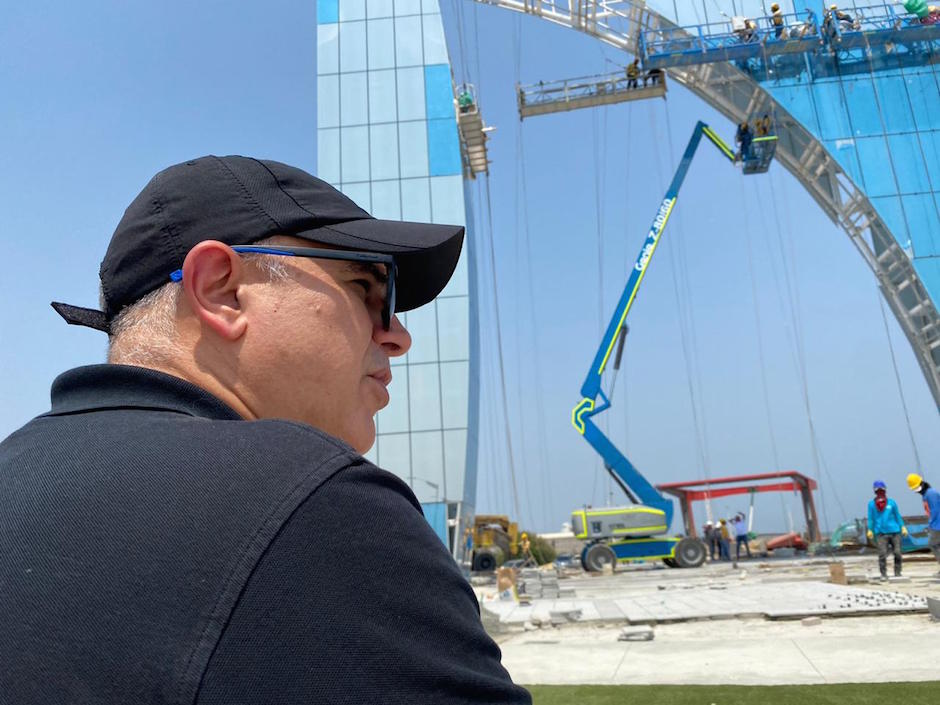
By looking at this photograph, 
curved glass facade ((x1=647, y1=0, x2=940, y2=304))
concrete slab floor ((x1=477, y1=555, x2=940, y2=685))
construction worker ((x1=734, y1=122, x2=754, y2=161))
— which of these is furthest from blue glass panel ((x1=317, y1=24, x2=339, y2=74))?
concrete slab floor ((x1=477, y1=555, x2=940, y2=685))

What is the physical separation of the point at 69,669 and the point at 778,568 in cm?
1591

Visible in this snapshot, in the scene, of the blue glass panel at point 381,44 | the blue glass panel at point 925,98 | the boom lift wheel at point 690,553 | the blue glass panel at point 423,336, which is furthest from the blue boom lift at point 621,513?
the blue glass panel at point 381,44

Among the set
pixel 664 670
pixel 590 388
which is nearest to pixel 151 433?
pixel 664 670

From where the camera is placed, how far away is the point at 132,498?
2.03 ft

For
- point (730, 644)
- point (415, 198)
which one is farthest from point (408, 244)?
point (415, 198)

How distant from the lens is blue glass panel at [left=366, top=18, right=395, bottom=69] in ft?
75.9

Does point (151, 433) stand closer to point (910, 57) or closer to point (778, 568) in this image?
point (778, 568)

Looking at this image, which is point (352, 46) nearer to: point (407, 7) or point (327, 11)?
point (327, 11)

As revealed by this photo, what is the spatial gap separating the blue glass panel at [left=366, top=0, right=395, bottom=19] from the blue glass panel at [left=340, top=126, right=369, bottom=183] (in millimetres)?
4407

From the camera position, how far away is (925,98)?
2053 centimetres

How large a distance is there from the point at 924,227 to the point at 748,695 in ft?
66.3

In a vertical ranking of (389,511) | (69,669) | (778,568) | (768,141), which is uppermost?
(768,141)

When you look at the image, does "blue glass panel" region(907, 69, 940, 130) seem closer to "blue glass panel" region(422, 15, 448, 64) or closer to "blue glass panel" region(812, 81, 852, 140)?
"blue glass panel" region(812, 81, 852, 140)

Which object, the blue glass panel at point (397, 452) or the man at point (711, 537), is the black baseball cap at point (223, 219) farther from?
the man at point (711, 537)
